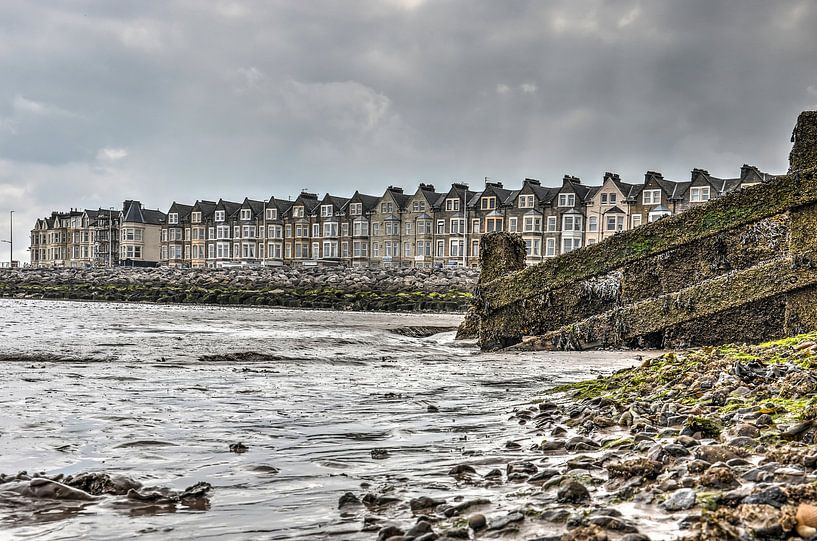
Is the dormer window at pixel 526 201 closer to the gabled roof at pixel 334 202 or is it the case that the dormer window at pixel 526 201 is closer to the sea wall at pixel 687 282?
the gabled roof at pixel 334 202

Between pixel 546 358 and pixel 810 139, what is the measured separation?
16.9ft

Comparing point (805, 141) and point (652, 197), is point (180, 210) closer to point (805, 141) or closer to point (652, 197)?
point (652, 197)

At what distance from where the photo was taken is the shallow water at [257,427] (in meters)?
3.81

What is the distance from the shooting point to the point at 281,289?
4697cm

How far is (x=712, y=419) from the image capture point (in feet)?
16.5

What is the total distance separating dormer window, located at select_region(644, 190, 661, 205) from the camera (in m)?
72.1

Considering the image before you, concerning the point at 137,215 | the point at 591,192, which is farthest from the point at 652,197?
the point at 137,215

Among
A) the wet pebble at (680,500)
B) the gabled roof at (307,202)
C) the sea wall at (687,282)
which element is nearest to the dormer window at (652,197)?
the gabled roof at (307,202)

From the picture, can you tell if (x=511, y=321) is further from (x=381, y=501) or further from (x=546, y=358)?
(x=381, y=501)

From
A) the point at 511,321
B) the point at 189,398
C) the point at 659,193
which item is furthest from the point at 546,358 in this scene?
the point at 659,193

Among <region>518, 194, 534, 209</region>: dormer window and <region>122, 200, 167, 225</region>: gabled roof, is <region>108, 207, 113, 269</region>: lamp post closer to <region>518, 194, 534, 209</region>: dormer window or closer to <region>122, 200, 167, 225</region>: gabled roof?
<region>122, 200, 167, 225</region>: gabled roof

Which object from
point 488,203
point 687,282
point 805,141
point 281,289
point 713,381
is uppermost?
point 488,203

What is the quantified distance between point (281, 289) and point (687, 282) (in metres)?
37.2

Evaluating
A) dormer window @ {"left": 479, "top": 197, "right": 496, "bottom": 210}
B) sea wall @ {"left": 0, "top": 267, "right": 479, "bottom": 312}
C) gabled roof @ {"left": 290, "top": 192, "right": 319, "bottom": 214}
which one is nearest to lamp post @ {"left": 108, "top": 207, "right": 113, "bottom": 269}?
gabled roof @ {"left": 290, "top": 192, "right": 319, "bottom": 214}
